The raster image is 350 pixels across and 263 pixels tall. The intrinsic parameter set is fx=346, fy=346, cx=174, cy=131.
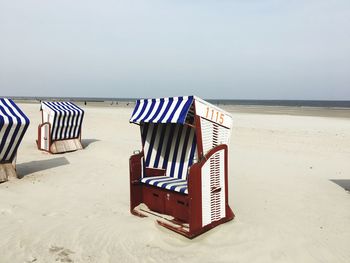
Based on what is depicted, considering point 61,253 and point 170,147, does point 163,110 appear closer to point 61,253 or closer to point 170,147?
point 170,147

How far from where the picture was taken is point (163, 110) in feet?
19.1

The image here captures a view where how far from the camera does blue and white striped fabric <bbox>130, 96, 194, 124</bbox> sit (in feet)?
17.7

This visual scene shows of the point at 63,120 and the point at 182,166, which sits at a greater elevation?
the point at 63,120

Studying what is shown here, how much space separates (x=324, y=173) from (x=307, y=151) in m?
3.69

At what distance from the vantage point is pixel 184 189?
561cm

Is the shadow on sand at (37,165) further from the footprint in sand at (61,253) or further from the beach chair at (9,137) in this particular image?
the footprint in sand at (61,253)

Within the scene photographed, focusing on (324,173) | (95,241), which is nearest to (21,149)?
(95,241)

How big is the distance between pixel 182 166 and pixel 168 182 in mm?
556

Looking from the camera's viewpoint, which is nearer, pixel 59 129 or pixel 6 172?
pixel 6 172

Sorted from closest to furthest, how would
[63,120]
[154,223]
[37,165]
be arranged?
[154,223] < [37,165] < [63,120]

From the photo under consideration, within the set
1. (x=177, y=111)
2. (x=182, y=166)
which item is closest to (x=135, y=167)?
(x=182, y=166)

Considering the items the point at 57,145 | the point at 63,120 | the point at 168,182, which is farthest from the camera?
the point at 63,120

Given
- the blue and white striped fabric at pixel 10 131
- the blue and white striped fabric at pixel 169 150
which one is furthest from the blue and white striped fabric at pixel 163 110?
the blue and white striped fabric at pixel 10 131

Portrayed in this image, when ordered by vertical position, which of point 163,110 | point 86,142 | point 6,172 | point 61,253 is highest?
point 163,110
